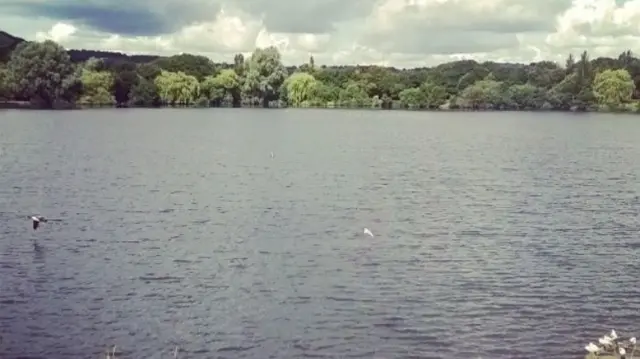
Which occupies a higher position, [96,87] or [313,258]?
[96,87]

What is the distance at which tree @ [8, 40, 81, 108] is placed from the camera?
175 m

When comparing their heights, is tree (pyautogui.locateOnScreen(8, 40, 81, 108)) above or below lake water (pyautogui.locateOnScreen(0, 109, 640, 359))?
above

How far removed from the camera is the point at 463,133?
128375mm

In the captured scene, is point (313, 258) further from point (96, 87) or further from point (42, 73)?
point (96, 87)

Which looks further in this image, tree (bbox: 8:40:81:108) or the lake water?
tree (bbox: 8:40:81:108)

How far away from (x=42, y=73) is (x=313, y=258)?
152099 mm

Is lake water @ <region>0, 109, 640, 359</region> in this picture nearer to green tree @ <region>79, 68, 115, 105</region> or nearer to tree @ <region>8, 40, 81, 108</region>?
tree @ <region>8, 40, 81, 108</region>

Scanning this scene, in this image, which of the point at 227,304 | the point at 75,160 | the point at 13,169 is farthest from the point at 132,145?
the point at 227,304

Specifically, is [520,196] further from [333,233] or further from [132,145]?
[132,145]

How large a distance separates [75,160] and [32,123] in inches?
2199

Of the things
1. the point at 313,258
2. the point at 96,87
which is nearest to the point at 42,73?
the point at 96,87

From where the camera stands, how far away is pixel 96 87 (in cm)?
19075

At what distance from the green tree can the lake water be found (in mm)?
115825

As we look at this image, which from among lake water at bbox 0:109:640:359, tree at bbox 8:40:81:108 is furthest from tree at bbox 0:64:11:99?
lake water at bbox 0:109:640:359
